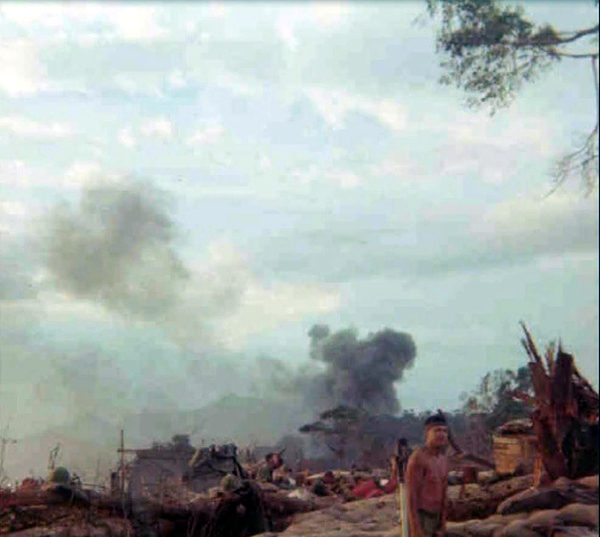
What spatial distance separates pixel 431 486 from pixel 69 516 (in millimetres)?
6144

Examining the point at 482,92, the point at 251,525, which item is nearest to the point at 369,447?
the point at 251,525

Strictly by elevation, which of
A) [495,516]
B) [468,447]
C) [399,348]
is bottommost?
[495,516]

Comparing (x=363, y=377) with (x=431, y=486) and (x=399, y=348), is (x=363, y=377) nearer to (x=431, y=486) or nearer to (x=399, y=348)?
(x=399, y=348)

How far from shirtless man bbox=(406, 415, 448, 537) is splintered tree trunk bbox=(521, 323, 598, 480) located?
1.35m

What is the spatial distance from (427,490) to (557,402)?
183 centimetres

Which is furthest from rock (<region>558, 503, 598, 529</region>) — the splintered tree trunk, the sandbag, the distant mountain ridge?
the distant mountain ridge

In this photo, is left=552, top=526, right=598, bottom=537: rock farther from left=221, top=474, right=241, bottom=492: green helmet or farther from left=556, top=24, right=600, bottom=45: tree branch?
left=221, top=474, right=241, bottom=492: green helmet

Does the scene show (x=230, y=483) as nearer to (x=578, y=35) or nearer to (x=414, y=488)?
(x=414, y=488)

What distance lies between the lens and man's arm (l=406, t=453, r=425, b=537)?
36.2 feet

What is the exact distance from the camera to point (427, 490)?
1112cm

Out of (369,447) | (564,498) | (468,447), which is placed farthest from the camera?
(369,447)

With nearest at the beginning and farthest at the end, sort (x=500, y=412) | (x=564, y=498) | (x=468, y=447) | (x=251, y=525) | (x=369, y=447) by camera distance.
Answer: (x=564, y=498), (x=251, y=525), (x=468, y=447), (x=500, y=412), (x=369, y=447)

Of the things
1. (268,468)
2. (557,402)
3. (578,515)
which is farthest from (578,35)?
(268,468)

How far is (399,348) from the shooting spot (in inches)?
805
